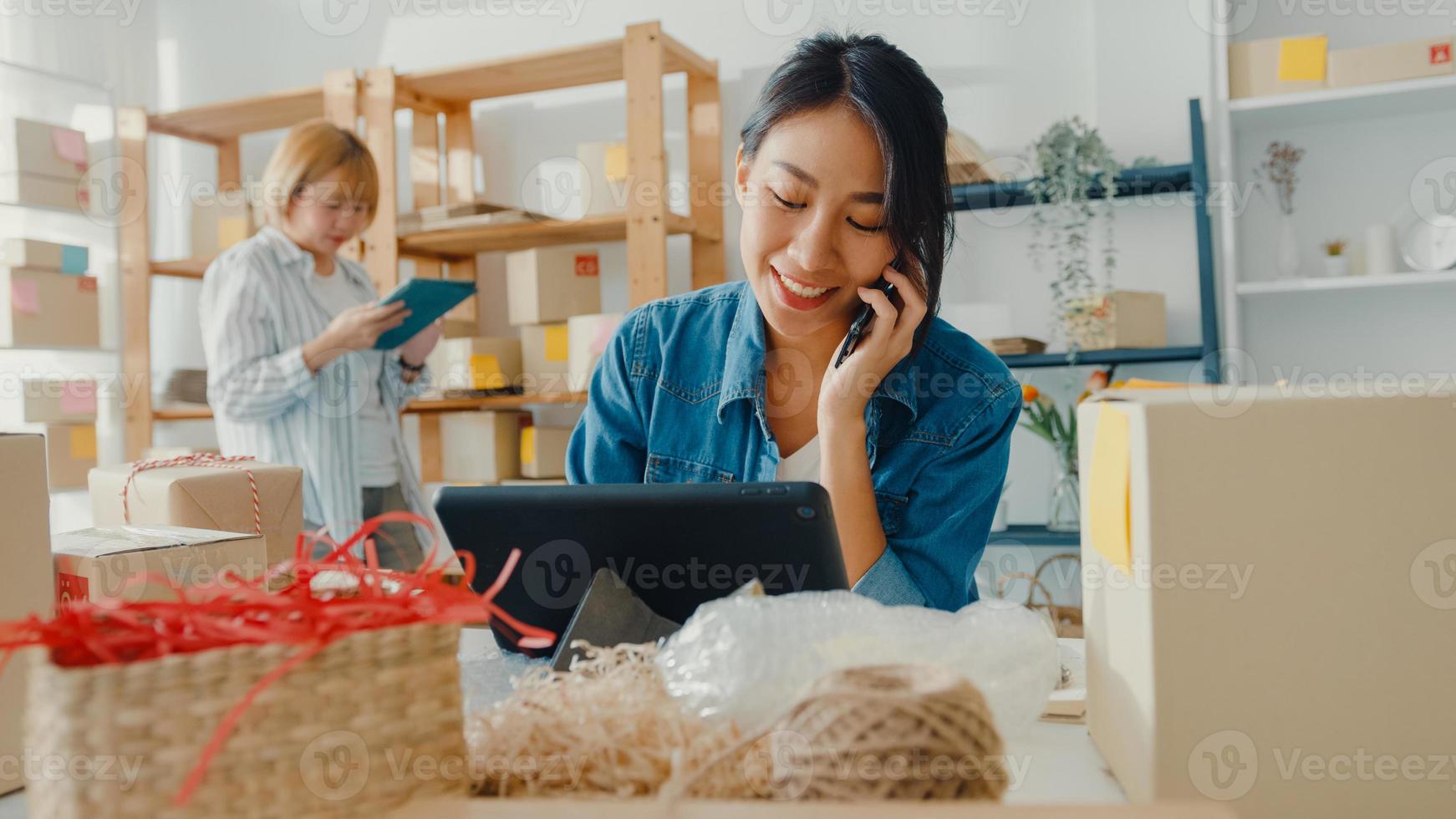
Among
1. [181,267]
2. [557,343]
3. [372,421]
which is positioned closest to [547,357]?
[557,343]

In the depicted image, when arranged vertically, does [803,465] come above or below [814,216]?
below

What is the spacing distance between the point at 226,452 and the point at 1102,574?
213 centimetres

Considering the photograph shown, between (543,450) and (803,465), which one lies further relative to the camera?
(543,450)

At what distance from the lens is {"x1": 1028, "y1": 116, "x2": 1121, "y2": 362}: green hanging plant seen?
2598 mm

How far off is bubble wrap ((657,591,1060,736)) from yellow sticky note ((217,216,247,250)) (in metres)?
3.23

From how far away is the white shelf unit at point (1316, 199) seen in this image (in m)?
2.53

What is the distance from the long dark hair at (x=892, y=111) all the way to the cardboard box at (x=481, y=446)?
1.98 metres

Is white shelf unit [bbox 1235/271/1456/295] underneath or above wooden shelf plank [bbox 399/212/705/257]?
underneath

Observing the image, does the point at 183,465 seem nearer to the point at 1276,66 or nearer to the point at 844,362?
the point at 844,362

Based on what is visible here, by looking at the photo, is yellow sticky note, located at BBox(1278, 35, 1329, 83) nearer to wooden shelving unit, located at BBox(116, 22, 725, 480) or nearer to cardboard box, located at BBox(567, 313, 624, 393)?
wooden shelving unit, located at BBox(116, 22, 725, 480)

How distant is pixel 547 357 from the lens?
9.86 ft

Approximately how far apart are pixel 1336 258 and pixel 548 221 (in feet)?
6.77

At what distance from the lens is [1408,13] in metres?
2.63

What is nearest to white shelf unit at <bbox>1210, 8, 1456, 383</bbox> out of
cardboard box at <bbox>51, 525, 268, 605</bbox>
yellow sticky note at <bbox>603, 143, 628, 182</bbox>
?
yellow sticky note at <bbox>603, 143, 628, 182</bbox>
